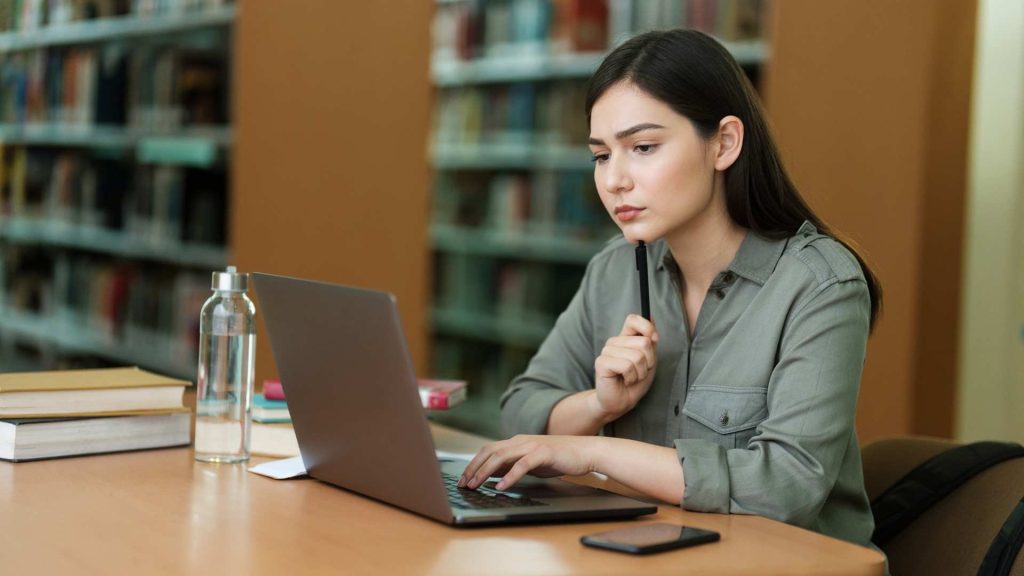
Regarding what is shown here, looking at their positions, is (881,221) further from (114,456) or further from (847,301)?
(114,456)

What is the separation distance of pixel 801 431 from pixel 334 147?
2.45 m

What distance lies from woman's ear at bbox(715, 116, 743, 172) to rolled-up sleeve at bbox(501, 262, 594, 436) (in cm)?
32

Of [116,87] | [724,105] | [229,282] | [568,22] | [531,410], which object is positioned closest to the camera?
[229,282]

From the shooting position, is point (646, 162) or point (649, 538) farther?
point (646, 162)

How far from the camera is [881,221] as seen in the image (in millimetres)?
3131

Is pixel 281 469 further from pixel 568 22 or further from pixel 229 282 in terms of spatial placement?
pixel 568 22

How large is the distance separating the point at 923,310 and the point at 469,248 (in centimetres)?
244

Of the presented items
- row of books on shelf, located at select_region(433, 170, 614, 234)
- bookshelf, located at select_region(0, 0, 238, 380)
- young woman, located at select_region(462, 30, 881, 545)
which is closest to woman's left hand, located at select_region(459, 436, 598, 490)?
young woman, located at select_region(462, 30, 881, 545)

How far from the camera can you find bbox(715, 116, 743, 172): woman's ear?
1614mm

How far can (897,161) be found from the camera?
3.10m

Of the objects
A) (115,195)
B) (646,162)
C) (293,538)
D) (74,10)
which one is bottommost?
(293,538)

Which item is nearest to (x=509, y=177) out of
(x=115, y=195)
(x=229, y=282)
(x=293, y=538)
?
(x=115, y=195)

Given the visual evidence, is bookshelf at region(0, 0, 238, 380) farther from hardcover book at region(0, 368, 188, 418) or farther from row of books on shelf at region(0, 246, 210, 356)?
hardcover book at region(0, 368, 188, 418)

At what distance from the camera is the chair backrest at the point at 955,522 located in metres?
1.41
